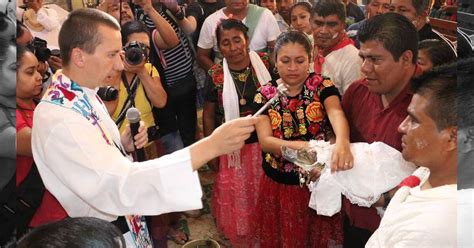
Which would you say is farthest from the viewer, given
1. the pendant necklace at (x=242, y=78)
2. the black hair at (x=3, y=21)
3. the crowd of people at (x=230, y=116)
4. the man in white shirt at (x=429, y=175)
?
the pendant necklace at (x=242, y=78)

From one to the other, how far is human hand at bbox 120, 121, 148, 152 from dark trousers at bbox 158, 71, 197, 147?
2.02ft

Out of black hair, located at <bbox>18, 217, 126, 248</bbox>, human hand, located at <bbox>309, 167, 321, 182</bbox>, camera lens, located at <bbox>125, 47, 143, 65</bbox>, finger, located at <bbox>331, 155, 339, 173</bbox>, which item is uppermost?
camera lens, located at <bbox>125, 47, 143, 65</bbox>

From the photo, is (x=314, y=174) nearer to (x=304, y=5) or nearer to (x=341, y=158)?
(x=341, y=158)

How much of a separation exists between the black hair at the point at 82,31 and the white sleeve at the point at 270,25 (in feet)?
3.76

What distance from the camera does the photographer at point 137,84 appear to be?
1.93m

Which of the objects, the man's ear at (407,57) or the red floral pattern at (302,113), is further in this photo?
the red floral pattern at (302,113)

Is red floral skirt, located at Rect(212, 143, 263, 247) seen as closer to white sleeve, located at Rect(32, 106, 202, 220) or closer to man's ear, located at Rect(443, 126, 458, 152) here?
white sleeve, located at Rect(32, 106, 202, 220)

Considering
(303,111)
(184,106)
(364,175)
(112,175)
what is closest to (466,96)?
(364,175)

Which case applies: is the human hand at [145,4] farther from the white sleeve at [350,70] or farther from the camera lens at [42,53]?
the white sleeve at [350,70]

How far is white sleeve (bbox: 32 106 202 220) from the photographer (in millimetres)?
1272

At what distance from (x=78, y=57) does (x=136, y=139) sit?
1.08 feet

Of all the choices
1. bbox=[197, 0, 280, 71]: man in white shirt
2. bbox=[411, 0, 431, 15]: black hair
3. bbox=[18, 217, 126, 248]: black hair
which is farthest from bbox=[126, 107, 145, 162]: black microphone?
bbox=[411, 0, 431, 15]: black hair

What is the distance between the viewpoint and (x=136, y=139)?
1.57 meters

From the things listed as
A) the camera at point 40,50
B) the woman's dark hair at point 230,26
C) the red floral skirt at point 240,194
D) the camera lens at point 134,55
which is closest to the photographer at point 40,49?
the camera at point 40,50
